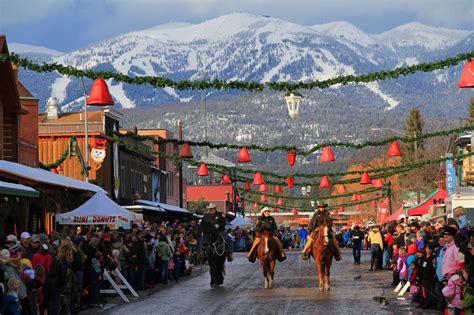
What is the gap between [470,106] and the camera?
4641 inches

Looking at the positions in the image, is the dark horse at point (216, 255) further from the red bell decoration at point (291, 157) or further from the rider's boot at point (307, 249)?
the red bell decoration at point (291, 157)

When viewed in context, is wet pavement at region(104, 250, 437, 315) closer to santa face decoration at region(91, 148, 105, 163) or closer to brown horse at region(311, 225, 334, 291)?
brown horse at region(311, 225, 334, 291)

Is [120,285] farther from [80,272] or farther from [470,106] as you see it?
[470,106]

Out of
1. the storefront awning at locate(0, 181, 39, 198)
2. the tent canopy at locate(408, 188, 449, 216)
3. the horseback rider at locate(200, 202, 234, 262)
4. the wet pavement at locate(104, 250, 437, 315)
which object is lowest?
the wet pavement at locate(104, 250, 437, 315)

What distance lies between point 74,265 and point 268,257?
8457mm

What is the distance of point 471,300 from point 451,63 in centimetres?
905

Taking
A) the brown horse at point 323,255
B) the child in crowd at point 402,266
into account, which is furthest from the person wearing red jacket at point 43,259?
the child in crowd at point 402,266

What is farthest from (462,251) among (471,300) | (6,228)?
(6,228)

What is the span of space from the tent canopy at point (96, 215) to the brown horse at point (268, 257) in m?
5.35

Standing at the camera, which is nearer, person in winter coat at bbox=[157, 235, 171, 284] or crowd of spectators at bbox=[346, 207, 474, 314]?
crowd of spectators at bbox=[346, 207, 474, 314]

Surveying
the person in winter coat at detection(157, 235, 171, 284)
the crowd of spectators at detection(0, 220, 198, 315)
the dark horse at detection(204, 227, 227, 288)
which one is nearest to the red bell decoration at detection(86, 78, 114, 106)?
the crowd of spectators at detection(0, 220, 198, 315)

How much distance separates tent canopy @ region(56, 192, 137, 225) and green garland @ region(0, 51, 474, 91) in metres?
8.49

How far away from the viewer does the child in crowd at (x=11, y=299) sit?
1848 cm

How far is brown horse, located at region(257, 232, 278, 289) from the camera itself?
3225 centimetres
